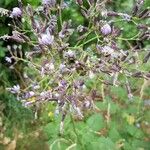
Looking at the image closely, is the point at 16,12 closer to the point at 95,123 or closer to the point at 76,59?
the point at 76,59

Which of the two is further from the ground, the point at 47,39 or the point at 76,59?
the point at 47,39

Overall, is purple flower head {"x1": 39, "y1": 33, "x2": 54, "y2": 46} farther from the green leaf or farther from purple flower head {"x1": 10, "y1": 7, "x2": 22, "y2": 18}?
the green leaf

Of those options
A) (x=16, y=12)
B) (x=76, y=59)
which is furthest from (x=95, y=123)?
(x=16, y=12)

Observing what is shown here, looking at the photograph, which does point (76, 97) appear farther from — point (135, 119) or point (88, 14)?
point (135, 119)

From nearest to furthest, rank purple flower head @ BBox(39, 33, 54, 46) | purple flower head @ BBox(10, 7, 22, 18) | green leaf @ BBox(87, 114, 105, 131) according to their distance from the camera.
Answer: purple flower head @ BBox(39, 33, 54, 46)
purple flower head @ BBox(10, 7, 22, 18)
green leaf @ BBox(87, 114, 105, 131)

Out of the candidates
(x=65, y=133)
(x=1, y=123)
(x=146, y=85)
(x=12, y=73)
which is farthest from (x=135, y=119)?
(x=12, y=73)

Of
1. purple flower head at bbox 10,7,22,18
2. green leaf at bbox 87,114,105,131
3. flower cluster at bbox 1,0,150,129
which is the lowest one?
green leaf at bbox 87,114,105,131

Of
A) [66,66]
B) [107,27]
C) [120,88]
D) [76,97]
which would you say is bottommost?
[120,88]

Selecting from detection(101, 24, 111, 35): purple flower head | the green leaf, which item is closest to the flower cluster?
detection(101, 24, 111, 35): purple flower head

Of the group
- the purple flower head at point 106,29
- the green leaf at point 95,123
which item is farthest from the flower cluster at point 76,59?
the green leaf at point 95,123

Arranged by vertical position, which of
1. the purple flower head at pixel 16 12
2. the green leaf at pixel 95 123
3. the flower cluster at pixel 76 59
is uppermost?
the purple flower head at pixel 16 12

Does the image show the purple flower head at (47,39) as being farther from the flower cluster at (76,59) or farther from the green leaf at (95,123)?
the green leaf at (95,123)
